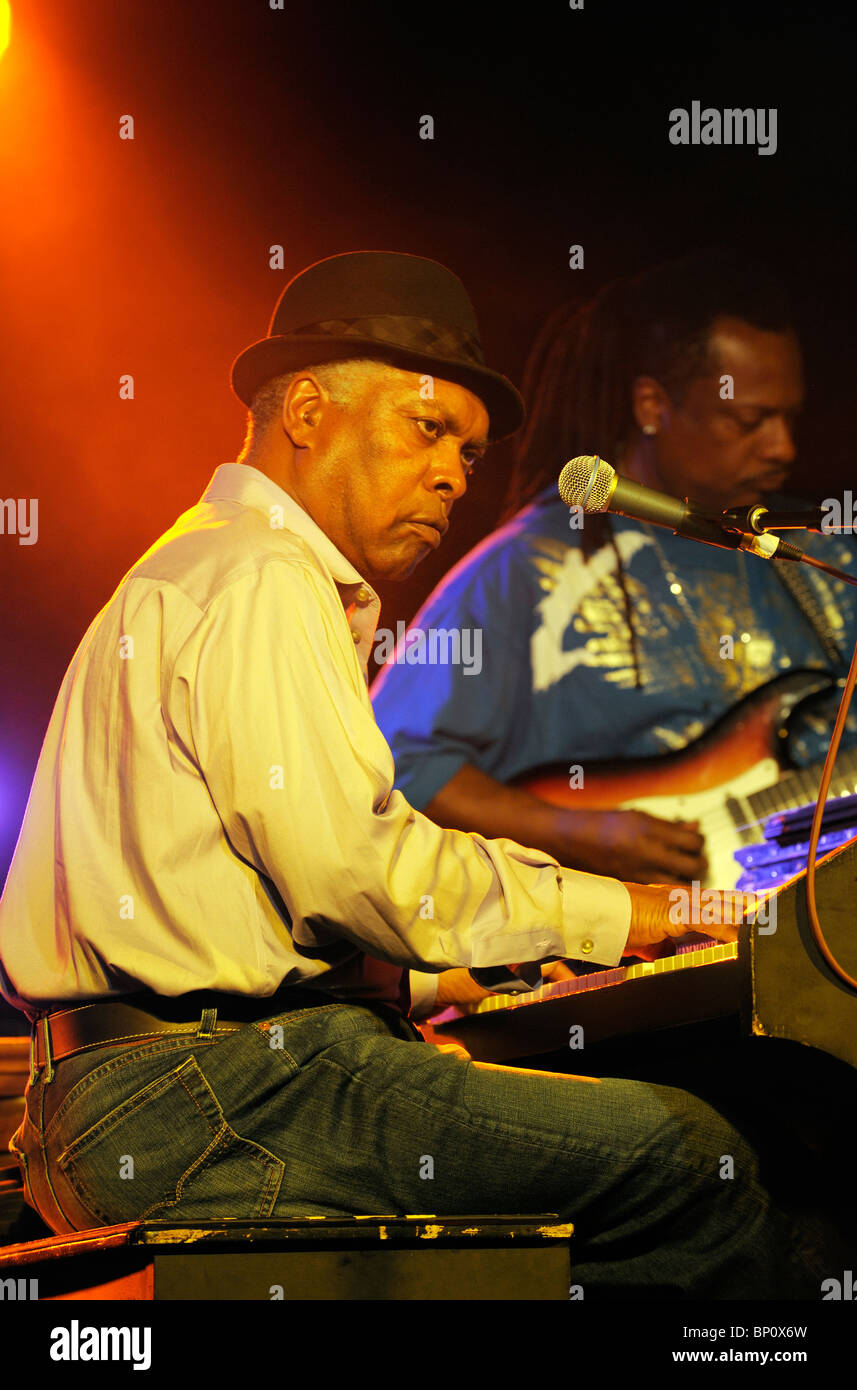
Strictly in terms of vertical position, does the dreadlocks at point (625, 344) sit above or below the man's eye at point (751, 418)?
above

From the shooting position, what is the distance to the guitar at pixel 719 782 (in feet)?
13.0

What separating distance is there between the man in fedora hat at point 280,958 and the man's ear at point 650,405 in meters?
2.50

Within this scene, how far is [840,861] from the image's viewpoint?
1.58 metres

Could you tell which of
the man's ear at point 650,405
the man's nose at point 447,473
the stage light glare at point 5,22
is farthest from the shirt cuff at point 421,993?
the stage light glare at point 5,22

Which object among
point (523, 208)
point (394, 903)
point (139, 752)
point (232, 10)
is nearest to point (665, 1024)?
point (394, 903)

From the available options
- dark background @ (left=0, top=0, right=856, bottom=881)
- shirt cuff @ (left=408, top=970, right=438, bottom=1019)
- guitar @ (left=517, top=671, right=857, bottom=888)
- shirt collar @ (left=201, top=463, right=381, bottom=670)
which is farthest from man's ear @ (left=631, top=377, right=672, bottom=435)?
shirt cuff @ (left=408, top=970, right=438, bottom=1019)

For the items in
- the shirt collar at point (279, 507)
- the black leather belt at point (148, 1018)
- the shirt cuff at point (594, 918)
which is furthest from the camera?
the shirt collar at point (279, 507)

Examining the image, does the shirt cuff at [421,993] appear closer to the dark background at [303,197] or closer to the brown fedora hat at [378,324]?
→ the brown fedora hat at [378,324]

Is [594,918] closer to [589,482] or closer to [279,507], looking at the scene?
[589,482]

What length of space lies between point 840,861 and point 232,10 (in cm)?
377

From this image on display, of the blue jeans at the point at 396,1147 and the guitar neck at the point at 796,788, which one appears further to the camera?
the guitar neck at the point at 796,788

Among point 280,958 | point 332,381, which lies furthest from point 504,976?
point 332,381

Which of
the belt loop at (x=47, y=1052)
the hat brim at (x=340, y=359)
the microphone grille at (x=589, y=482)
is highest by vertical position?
the hat brim at (x=340, y=359)
